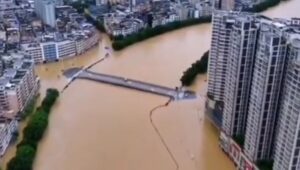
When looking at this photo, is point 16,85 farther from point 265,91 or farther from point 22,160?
point 265,91

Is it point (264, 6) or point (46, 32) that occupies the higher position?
point (264, 6)

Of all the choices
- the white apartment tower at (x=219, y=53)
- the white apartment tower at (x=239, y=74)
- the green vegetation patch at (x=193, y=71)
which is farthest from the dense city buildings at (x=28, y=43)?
the white apartment tower at (x=239, y=74)

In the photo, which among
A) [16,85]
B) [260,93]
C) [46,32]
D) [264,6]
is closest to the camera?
[260,93]

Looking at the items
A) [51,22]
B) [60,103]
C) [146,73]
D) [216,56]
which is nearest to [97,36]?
[51,22]

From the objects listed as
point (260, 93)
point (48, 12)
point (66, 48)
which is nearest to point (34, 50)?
point (66, 48)

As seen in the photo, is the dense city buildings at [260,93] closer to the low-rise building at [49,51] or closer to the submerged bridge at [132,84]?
the submerged bridge at [132,84]

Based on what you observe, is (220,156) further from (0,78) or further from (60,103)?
(0,78)

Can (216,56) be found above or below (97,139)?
above
